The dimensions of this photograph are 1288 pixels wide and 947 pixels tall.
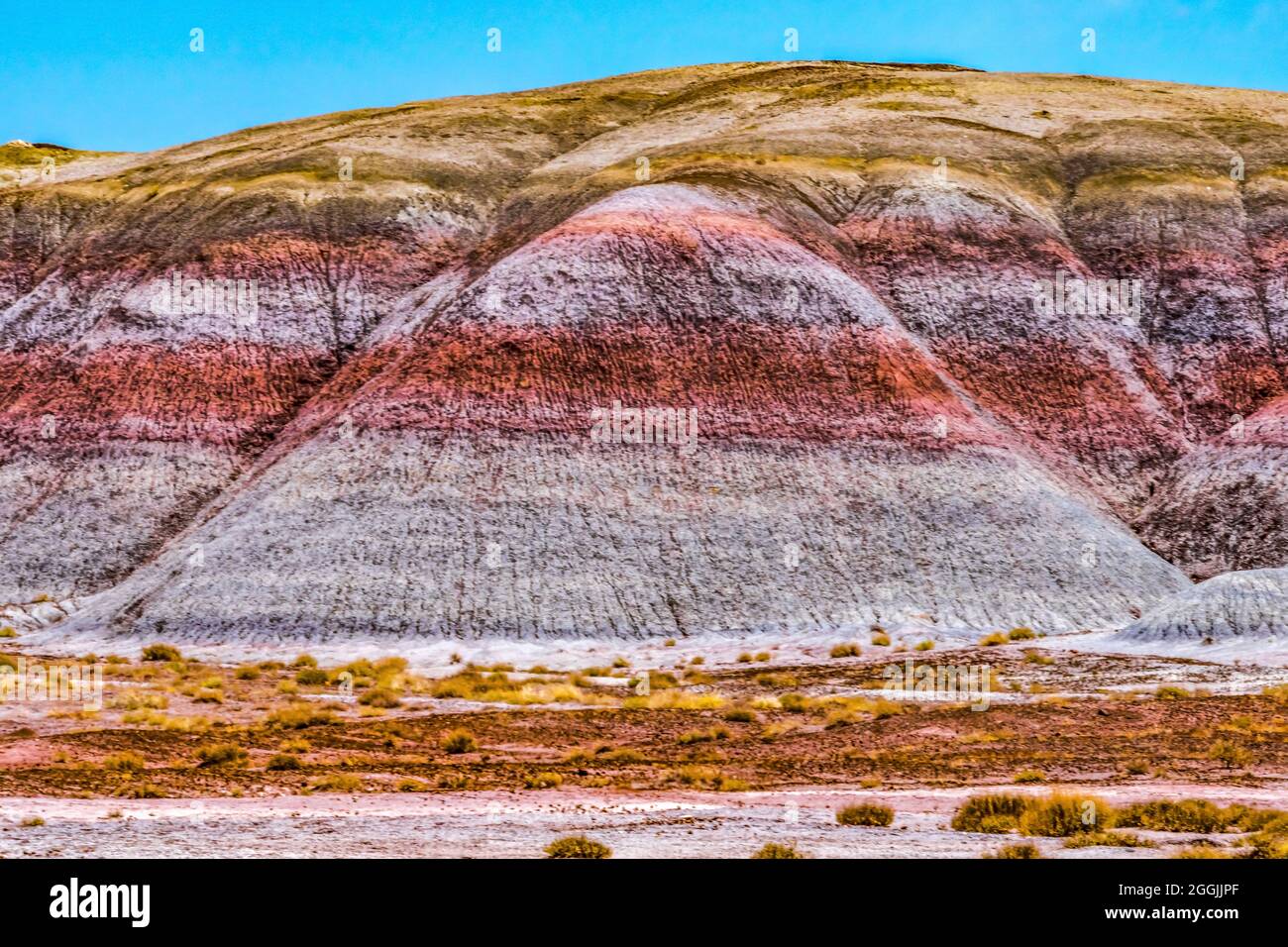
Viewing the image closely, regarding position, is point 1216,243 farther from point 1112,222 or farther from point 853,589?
point 853,589

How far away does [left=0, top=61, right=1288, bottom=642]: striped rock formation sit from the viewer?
151 feet

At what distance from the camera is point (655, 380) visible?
51.8 metres

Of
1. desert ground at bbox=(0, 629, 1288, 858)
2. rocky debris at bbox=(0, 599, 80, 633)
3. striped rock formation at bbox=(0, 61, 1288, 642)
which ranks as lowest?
desert ground at bbox=(0, 629, 1288, 858)

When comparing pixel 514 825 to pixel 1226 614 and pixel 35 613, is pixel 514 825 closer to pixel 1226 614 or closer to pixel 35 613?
pixel 1226 614

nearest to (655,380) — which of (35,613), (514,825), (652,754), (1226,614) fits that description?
(1226,614)

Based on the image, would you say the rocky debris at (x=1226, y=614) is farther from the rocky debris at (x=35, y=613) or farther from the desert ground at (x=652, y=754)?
the rocky debris at (x=35, y=613)

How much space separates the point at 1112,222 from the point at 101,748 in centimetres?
5296

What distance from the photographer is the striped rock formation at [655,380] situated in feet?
151

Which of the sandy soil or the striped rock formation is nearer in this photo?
the sandy soil

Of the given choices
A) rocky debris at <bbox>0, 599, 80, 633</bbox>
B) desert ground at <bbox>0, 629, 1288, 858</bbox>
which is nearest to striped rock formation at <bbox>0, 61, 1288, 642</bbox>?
rocky debris at <bbox>0, 599, 80, 633</bbox>

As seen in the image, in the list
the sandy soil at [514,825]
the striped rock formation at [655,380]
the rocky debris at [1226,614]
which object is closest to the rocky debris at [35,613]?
the striped rock formation at [655,380]

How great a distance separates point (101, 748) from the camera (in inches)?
1009

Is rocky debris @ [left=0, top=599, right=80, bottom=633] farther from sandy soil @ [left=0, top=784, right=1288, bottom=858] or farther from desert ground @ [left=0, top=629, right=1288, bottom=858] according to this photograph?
sandy soil @ [left=0, top=784, right=1288, bottom=858]
